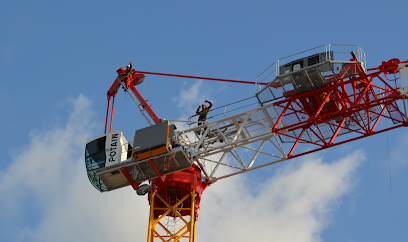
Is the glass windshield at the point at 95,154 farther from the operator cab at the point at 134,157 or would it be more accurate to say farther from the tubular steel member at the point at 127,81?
the tubular steel member at the point at 127,81

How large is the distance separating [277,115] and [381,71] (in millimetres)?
5980

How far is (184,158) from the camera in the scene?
121 feet

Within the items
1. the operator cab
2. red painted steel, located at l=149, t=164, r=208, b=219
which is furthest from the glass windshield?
red painted steel, located at l=149, t=164, r=208, b=219

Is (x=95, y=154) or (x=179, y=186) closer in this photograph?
(x=95, y=154)

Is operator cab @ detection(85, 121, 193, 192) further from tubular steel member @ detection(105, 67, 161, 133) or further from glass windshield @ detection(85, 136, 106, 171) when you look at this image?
tubular steel member @ detection(105, 67, 161, 133)

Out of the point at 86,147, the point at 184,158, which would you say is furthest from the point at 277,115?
the point at 86,147

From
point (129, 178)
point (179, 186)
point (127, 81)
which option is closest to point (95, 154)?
point (129, 178)

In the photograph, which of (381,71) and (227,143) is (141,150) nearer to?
(227,143)

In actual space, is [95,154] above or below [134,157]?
above

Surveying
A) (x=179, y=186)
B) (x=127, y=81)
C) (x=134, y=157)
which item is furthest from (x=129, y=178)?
(x=127, y=81)

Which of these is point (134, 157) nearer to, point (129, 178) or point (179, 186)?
point (129, 178)

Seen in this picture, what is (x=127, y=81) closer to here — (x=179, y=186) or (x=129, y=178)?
(x=129, y=178)

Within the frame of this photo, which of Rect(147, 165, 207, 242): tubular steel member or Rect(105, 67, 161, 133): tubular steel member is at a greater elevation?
Rect(105, 67, 161, 133): tubular steel member

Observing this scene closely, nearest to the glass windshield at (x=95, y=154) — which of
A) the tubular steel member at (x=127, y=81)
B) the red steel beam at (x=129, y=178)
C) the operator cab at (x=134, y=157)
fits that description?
the operator cab at (x=134, y=157)
